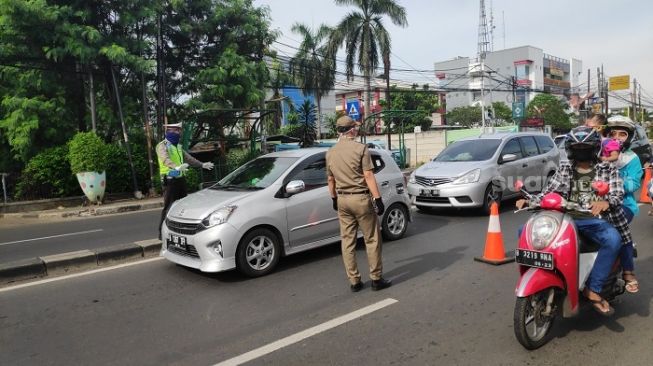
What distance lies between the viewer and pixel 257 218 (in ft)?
18.8

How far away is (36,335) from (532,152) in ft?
31.6

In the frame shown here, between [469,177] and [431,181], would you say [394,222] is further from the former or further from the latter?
[469,177]

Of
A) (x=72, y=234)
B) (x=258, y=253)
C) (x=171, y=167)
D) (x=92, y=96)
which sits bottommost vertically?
(x=72, y=234)

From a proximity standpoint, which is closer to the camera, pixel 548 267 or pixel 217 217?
pixel 548 267

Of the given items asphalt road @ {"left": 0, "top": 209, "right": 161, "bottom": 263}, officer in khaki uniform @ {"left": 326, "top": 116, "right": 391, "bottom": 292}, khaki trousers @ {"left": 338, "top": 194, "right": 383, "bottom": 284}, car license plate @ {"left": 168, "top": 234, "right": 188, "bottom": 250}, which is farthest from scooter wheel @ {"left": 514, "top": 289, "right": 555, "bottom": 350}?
asphalt road @ {"left": 0, "top": 209, "right": 161, "bottom": 263}

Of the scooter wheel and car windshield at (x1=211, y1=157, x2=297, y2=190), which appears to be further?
car windshield at (x1=211, y1=157, x2=297, y2=190)

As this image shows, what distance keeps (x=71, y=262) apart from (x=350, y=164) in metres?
4.07

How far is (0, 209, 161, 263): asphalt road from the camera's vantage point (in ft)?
27.0

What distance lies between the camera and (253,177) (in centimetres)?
657

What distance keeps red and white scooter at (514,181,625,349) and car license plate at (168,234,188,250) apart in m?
3.67

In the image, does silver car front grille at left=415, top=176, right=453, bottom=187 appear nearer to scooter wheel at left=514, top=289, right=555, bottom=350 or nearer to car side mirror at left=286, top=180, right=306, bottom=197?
car side mirror at left=286, top=180, right=306, bottom=197

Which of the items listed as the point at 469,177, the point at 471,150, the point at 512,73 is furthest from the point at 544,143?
the point at 512,73

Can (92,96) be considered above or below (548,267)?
above

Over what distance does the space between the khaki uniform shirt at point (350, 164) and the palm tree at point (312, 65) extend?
2781 centimetres
